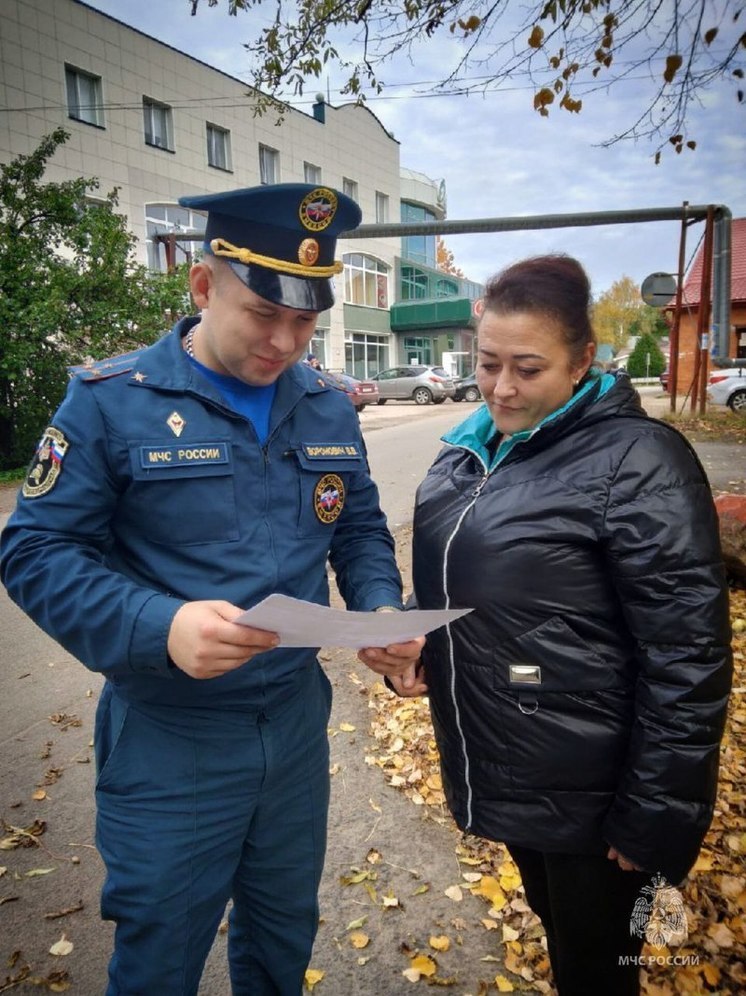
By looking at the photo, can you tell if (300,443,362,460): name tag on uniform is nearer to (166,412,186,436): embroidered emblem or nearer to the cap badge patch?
(166,412,186,436): embroidered emblem

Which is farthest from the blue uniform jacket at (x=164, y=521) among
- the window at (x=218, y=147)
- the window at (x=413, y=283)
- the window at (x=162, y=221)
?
the window at (x=413, y=283)

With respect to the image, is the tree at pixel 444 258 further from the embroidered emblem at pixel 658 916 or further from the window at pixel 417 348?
the embroidered emblem at pixel 658 916

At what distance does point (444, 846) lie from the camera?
2842 millimetres

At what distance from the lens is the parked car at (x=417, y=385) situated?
84.1 ft

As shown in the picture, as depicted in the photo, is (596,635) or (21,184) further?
(21,184)

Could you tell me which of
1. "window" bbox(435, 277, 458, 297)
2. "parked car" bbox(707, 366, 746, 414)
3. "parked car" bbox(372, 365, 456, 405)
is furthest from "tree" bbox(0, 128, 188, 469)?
"window" bbox(435, 277, 458, 297)

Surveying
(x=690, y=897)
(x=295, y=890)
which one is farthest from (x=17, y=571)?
(x=690, y=897)

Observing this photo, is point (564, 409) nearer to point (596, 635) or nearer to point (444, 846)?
point (596, 635)

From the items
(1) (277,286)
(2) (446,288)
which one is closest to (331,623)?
(1) (277,286)

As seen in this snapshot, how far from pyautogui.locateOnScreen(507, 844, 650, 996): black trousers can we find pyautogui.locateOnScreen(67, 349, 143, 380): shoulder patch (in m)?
1.57

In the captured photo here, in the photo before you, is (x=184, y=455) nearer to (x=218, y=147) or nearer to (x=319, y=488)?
(x=319, y=488)

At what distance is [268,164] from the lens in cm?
2708

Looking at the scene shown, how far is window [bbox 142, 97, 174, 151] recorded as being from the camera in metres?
21.5

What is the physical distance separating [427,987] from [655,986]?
2.43 feet
